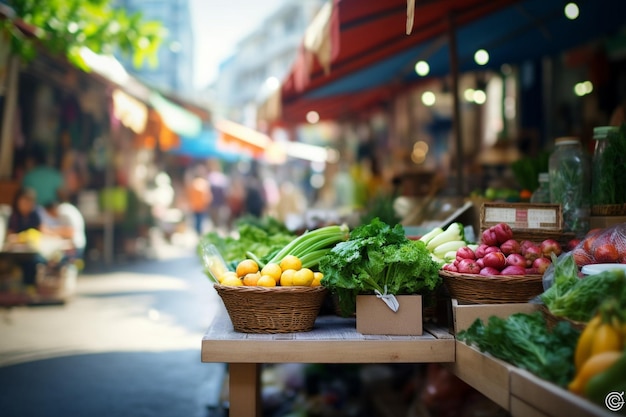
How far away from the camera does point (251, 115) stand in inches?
422

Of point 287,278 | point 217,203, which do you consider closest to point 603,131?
point 287,278

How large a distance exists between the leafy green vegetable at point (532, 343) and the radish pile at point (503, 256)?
31 centimetres

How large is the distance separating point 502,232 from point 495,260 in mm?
262

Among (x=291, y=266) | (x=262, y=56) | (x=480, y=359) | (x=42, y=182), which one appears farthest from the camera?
(x=262, y=56)

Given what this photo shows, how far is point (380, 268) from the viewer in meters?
2.69

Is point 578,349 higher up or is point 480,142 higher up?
point 480,142

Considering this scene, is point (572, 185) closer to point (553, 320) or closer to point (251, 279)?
point (553, 320)

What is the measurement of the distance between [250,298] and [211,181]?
1445 centimetres

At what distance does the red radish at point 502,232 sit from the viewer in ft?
9.53

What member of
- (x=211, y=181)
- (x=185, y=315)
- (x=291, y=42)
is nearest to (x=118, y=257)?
(x=211, y=181)

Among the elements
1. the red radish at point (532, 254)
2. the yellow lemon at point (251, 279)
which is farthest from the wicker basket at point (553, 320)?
the yellow lemon at point (251, 279)

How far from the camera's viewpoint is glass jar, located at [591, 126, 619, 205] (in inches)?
129

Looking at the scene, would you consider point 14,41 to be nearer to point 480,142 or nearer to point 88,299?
point 88,299

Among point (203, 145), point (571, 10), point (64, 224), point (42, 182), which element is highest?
point (203, 145)
